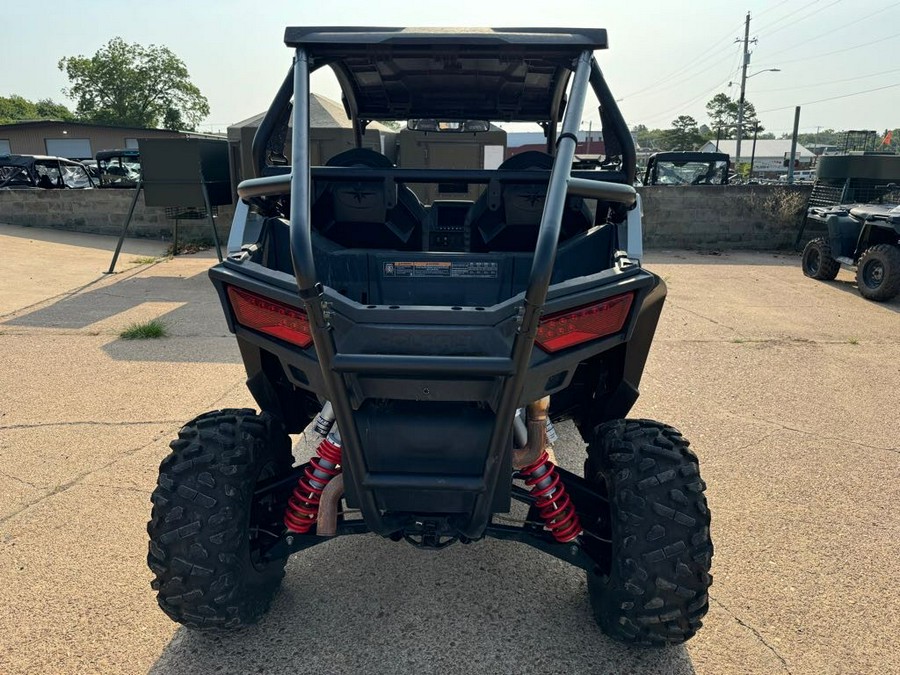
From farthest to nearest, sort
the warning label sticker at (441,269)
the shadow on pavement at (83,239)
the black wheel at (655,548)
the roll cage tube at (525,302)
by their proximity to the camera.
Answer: the shadow on pavement at (83,239) < the warning label sticker at (441,269) < the black wheel at (655,548) < the roll cage tube at (525,302)

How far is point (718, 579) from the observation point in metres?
2.61

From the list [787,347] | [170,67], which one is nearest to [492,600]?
[787,347]

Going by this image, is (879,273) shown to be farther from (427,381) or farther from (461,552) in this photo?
(427,381)

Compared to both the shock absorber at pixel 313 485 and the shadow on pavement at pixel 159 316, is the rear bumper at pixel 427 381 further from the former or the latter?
the shadow on pavement at pixel 159 316

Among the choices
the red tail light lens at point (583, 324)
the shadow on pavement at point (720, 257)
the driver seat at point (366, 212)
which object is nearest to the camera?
the red tail light lens at point (583, 324)

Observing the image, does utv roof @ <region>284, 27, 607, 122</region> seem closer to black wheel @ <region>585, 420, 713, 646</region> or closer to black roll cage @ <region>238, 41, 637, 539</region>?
black roll cage @ <region>238, 41, 637, 539</region>

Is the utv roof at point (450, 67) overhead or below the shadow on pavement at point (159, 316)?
overhead

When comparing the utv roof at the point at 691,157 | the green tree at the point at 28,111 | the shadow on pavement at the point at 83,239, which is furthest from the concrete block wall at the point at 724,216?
the green tree at the point at 28,111

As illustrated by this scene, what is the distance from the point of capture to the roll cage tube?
5.13ft

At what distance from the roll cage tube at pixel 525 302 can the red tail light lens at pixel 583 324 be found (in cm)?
19

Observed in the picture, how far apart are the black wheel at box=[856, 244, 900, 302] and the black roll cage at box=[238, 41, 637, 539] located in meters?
7.47

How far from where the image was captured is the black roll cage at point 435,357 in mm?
1571

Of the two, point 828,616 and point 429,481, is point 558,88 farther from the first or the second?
point 828,616

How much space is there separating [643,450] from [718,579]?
2.95 ft
